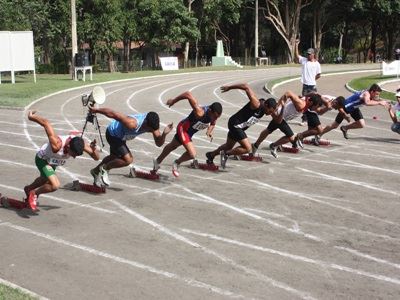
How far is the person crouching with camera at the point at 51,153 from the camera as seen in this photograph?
7965mm

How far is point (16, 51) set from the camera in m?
32.0

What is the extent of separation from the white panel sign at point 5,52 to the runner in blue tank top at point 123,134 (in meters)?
23.7

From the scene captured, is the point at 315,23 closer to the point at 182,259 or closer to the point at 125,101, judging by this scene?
the point at 125,101

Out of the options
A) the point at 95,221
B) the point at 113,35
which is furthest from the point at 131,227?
the point at 113,35

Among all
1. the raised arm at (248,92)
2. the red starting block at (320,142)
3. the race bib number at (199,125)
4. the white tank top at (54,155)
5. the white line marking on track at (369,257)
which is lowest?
the white line marking on track at (369,257)

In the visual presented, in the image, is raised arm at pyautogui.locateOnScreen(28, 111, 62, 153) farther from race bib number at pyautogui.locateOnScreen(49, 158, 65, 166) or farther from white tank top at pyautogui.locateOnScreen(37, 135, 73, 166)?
race bib number at pyautogui.locateOnScreen(49, 158, 65, 166)

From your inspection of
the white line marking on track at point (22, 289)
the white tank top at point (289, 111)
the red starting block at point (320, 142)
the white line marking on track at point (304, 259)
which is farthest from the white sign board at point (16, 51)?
the white line marking on track at point (22, 289)

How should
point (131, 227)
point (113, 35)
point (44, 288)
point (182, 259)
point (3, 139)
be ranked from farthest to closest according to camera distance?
point (113, 35) → point (3, 139) → point (131, 227) → point (182, 259) → point (44, 288)

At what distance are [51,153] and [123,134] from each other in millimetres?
1636

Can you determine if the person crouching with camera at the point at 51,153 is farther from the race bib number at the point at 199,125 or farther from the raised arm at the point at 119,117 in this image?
the race bib number at the point at 199,125

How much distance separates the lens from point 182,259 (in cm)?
660

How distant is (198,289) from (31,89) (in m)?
23.9

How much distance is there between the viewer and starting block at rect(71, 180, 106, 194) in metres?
9.63

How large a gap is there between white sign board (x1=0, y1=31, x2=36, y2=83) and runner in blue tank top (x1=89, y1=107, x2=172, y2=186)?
23.8 meters
